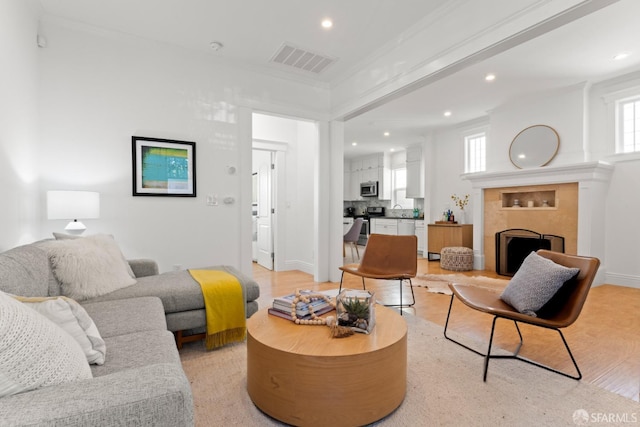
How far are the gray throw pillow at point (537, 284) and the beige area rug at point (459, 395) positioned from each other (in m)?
0.41

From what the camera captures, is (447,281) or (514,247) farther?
(514,247)

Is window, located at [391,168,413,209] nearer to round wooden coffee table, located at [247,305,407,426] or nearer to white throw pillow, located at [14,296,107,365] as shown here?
round wooden coffee table, located at [247,305,407,426]

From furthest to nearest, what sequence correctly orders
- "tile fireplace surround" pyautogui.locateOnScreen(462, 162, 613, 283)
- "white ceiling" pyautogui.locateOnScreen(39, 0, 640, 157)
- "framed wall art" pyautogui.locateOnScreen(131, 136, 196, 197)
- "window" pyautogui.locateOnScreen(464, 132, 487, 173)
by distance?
"window" pyautogui.locateOnScreen(464, 132, 487, 173) < "tile fireplace surround" pyautogui.locateOnScreen(462, 162, 613, 283) < "framed wall art" pyautogui.locateOnScreen(131, 136, 196, 197) < "white ceiling" pyautogui.locateOnScreen(39, 0, 640, 157)

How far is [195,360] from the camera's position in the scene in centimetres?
220

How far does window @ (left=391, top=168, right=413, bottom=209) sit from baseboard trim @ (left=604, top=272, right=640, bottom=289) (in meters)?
4.55

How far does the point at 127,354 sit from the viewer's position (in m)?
1.33

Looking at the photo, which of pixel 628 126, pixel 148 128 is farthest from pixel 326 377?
pixel 628 126

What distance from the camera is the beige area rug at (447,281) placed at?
4.19 metres

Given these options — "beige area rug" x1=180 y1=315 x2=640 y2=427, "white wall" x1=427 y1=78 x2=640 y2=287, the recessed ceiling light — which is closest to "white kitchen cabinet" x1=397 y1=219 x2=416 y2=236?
"white wall" x1=427 y1=78 x2=640 y2=287

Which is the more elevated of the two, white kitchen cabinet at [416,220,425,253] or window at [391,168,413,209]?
window at [391,168,413,209]

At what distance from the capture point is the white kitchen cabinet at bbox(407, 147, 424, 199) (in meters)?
7.34

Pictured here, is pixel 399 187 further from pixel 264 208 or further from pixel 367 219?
pixel 264 208

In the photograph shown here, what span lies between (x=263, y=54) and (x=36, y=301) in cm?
332

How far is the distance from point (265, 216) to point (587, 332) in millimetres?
4617
